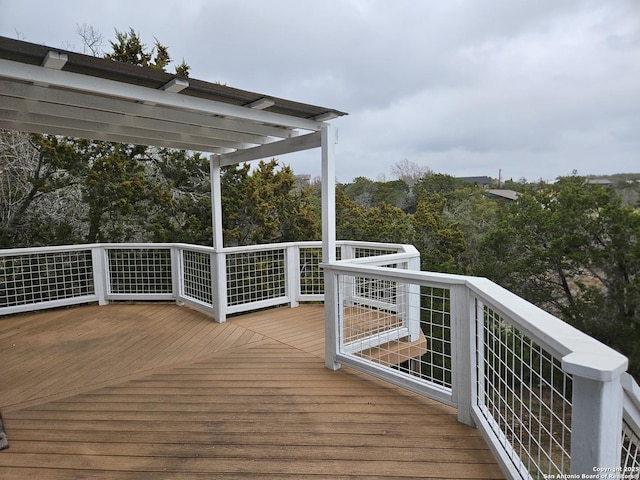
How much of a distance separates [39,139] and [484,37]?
9918 millimetres

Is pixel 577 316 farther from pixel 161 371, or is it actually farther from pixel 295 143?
pixel 161 371

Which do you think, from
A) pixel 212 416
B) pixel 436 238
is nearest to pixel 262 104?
pixel 212 416

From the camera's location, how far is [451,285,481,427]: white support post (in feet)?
7.41

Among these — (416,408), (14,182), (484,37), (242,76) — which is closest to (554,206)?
(484,37)

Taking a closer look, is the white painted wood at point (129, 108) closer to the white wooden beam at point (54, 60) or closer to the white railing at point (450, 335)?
the white wooden beam at point (54, 60)

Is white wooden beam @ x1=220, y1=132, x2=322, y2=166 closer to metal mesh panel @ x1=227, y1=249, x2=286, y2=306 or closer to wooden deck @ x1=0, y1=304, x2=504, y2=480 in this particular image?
metal mesh panel @ x1=227, y1=249, x2=286, y2=306

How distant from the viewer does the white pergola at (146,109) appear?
241 cm

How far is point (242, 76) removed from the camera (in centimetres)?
1234

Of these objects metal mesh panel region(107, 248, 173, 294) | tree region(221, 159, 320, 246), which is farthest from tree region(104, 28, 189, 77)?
metal mesh panel region(107, 248, 173, 294)

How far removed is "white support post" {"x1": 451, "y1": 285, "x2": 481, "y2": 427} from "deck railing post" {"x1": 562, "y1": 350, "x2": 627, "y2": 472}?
3.65ft

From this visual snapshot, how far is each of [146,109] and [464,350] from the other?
2.94 metres

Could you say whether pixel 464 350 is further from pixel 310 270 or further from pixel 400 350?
pixel 310 270

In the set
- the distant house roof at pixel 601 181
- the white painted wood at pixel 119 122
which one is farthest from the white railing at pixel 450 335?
the distant house roof at pixel 601 181

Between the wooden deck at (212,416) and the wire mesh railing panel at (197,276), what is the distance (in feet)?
3.70
